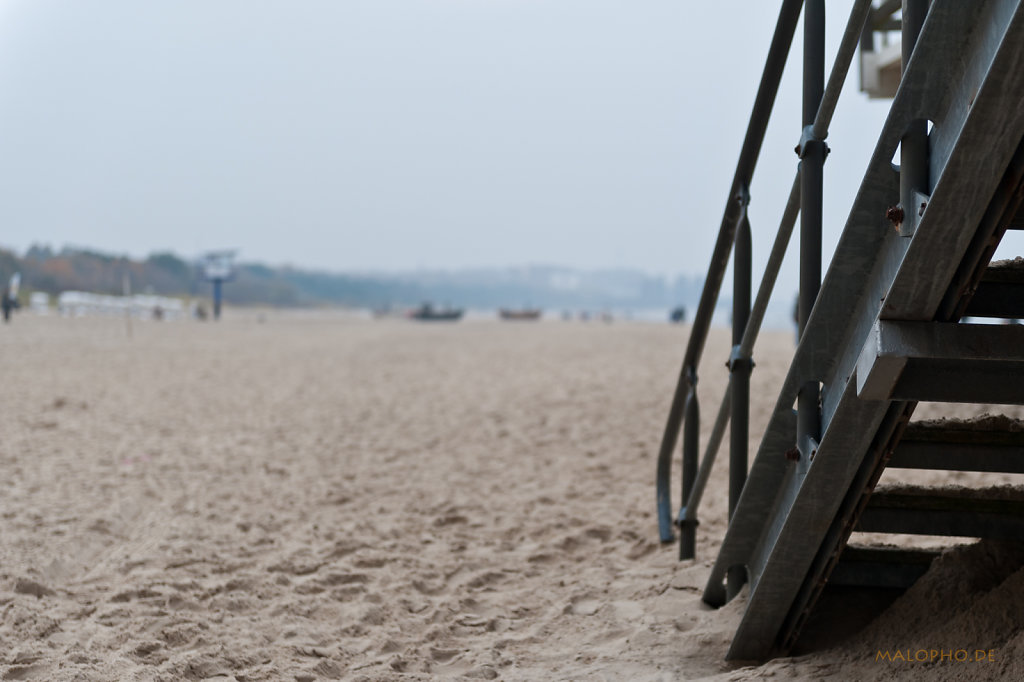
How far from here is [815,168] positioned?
8.10ft

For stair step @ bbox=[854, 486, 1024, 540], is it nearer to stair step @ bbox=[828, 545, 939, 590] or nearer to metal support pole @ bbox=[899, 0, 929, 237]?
stair step @ bbox=[828, 545, 939, 590]

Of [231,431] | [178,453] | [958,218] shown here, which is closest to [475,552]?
[958,218]

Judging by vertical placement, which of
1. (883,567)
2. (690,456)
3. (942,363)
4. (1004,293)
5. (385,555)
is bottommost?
(385,555)

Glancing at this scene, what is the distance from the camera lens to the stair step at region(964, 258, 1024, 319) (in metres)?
2.18

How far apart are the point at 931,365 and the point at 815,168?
29.9 inches

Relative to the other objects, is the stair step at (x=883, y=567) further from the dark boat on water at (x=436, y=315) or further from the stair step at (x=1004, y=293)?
the dark boat on water at (x=436, y=315)

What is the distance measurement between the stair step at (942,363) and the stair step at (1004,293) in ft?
0.86

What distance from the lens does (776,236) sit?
9.00ft

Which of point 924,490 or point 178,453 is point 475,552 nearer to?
point 924,490

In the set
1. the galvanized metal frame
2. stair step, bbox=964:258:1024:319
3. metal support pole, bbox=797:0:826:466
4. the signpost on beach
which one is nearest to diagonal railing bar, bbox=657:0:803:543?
metal support pole, bbox=797:0:826:466

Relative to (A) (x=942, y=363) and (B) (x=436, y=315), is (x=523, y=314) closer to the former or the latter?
(B) (x=436, y=315)

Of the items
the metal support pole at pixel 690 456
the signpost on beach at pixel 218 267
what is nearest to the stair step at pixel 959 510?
the metal support pole at pixel 690 456

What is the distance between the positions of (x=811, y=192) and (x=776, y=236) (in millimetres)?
281

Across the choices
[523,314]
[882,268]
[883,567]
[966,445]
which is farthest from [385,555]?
[523,314]
